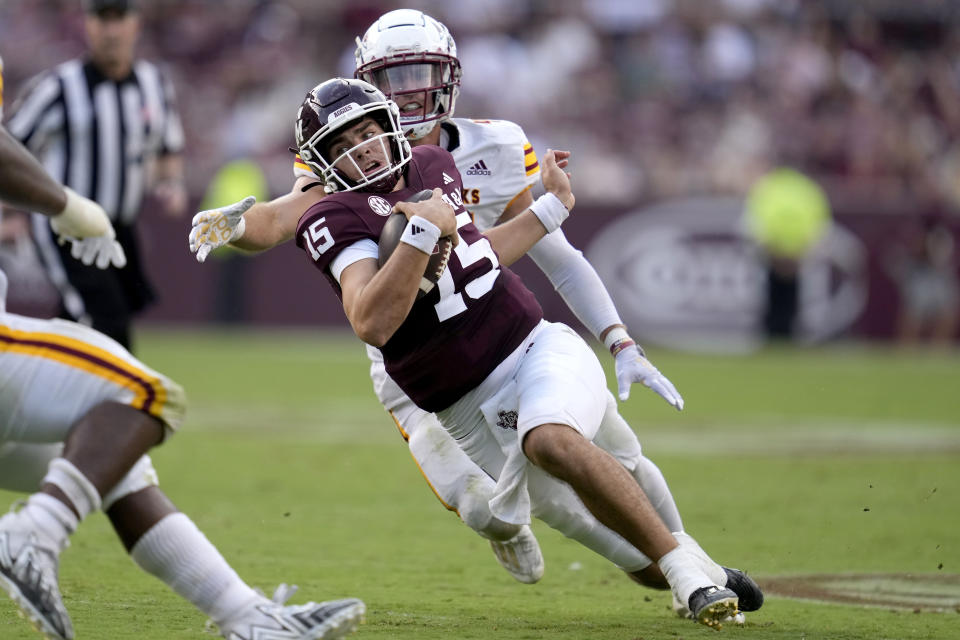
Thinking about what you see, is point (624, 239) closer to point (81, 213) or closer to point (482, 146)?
point (482, 146)

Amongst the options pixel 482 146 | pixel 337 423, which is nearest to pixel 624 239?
pixel 337 423

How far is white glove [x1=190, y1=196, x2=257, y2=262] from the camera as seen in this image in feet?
14.2

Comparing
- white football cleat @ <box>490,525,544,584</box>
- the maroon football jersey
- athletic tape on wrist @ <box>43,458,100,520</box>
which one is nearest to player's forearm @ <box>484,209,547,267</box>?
the maroon football jersey

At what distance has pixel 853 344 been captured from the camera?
15492mm

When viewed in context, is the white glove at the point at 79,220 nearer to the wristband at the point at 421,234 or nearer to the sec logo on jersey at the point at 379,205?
the wristband at the point at 421,234

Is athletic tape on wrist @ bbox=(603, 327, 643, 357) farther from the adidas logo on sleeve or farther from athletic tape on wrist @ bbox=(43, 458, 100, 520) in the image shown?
athletic tape on wrist @ bbox=(43, 458, 100, 520)

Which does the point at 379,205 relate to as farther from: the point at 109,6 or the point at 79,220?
the point at 109,6

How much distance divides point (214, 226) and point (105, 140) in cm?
264

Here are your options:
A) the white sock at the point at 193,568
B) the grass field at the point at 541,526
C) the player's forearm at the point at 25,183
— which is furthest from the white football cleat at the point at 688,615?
the player's forearm at the point at 25,183

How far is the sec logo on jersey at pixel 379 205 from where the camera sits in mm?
4242

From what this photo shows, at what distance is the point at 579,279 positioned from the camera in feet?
16.4

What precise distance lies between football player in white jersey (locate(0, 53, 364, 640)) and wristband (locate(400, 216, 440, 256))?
791 mm

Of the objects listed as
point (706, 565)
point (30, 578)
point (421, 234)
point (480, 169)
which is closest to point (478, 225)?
point (480, 169)

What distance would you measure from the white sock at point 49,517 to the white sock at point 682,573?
1.67 m
